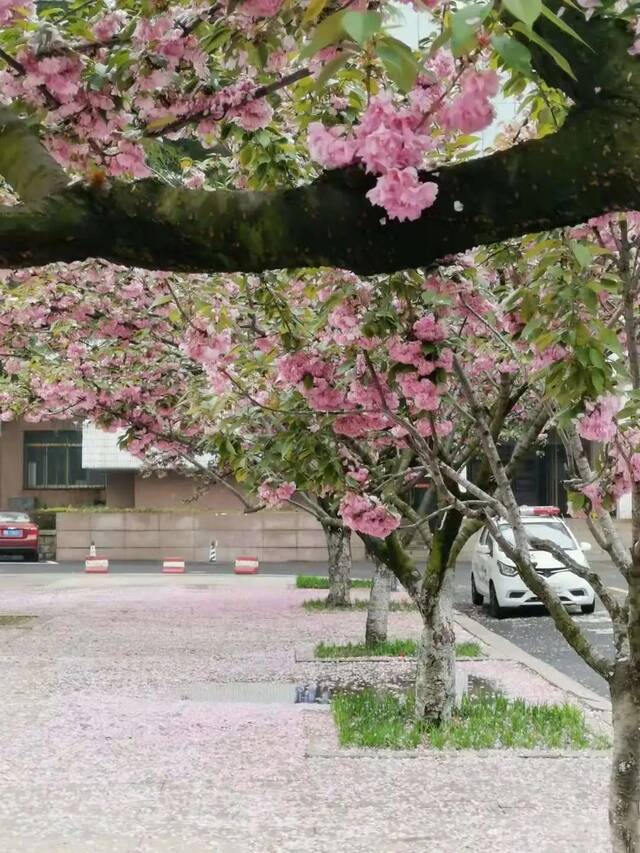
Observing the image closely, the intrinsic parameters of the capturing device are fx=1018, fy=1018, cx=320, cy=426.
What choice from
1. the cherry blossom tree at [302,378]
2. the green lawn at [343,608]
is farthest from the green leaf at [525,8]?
the green lawn at [343,608]

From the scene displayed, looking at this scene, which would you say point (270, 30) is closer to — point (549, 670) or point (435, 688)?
point (435, 688)

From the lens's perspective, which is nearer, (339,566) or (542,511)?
(339,566)

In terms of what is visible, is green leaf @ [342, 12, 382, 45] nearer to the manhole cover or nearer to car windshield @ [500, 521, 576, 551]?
the manhole cover

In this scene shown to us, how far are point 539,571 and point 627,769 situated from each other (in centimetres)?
1277

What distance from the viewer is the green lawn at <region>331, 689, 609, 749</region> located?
7.48m

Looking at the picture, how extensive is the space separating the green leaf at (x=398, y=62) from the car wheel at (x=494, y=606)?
625 inches

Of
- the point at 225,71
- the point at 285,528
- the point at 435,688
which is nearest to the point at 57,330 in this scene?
the point at 435,688

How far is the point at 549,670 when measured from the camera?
1109cm

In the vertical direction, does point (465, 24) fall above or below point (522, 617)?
above

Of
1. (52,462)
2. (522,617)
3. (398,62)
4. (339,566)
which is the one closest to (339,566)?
(339,566)

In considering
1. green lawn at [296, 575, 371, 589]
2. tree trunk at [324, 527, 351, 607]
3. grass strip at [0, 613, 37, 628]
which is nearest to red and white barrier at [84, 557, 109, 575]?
green lawn at [296, 575, 371, 589]

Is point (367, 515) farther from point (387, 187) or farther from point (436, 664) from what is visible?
point (387, 187)

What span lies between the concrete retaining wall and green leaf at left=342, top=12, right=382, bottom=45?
1132 inches

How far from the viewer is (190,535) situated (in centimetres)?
3048
